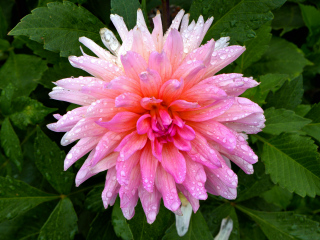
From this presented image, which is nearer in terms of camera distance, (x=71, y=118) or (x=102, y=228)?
(x=71, y=118)

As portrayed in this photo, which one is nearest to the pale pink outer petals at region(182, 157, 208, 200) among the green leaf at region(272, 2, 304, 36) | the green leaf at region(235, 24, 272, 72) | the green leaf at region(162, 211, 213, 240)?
the green leaf at region(162, 211, 213, 240)

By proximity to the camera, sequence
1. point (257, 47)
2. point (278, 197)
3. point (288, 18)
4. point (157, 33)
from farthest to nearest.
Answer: point (288, 18) → point (278, 197) → point (257, 47) → point (157, 33)

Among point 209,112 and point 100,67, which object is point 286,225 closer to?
point 209,112

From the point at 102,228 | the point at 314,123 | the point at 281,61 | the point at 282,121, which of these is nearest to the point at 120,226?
the point at 102,228

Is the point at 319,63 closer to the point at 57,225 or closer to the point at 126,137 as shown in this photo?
the point at 126,137

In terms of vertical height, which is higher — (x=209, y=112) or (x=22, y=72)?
(x=209, y=112)

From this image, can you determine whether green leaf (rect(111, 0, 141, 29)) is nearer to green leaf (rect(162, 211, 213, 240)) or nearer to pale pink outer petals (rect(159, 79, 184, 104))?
pale pink outer petals (rect(159, 79, 184, 104))
